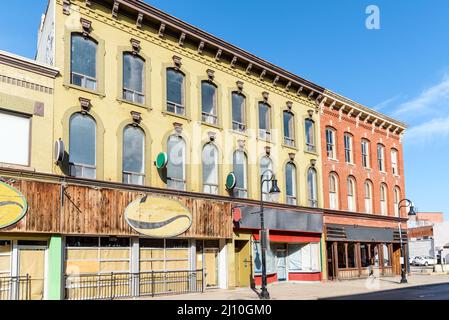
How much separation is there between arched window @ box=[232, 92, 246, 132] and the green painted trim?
42.1ft

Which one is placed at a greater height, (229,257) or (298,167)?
(298,167)

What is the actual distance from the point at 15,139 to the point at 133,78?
685 cm

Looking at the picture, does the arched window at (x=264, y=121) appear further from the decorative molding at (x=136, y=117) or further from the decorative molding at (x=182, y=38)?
the decorative molding at (x=136, y=117)

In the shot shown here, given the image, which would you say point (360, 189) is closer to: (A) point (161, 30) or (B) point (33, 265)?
(A) point (161, 30)

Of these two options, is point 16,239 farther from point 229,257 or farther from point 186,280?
point 229,257

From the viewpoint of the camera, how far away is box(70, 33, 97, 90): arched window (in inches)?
825

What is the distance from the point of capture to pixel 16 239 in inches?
713

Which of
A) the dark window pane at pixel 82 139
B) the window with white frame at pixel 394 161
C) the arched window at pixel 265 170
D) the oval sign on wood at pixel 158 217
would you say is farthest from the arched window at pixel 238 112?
A: the window with white frame at pixel 394 161

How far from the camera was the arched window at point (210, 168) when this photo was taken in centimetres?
2578

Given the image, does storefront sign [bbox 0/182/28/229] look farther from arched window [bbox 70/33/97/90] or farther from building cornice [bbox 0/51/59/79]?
arched window [bbox 70/33/97/90]

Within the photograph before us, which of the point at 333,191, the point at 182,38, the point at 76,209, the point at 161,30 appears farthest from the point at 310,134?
the point at 76,209

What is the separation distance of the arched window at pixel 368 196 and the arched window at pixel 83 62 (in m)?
25.1
